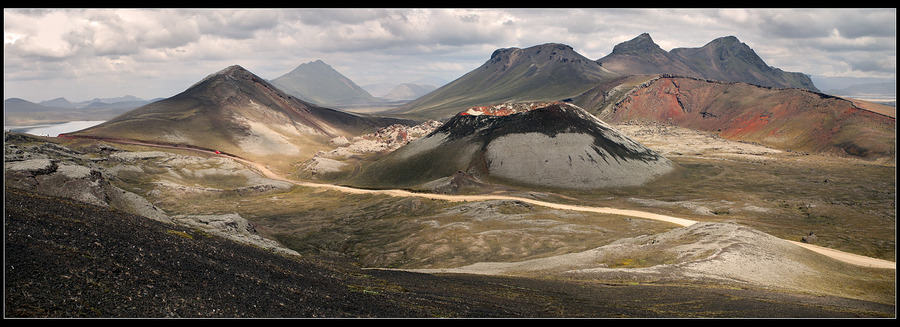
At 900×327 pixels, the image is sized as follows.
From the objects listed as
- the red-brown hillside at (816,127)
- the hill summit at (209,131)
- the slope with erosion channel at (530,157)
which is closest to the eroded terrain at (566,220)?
the slope with erosion channel at (530,157)

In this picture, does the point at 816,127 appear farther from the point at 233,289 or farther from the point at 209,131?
the point at 209,131

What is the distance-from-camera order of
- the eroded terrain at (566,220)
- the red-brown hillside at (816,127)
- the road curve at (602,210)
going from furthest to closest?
the red-brown hillside at (816,127), the road curve at (602,210), the eroded terrain at (566,220)

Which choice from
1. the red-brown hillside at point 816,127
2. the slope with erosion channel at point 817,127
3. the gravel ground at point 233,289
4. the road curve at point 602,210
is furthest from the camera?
the red-brown hillside at point 816,127

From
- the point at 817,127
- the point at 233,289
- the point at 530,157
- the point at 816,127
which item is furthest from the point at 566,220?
the point at 816,127

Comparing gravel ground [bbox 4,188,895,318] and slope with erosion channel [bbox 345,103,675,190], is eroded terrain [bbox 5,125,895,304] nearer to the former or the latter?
slope with erosion channel [bbox 345,103,675,190]

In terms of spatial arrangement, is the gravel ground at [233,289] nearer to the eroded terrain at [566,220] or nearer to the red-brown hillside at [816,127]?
the eroded terrain at [566,220]

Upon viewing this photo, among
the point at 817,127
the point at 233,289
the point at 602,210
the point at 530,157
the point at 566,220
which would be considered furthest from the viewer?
the point at 817,127

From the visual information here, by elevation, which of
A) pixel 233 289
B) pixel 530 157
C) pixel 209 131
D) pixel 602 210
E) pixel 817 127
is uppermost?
pixel 817 127

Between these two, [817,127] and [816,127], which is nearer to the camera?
[817,127]
